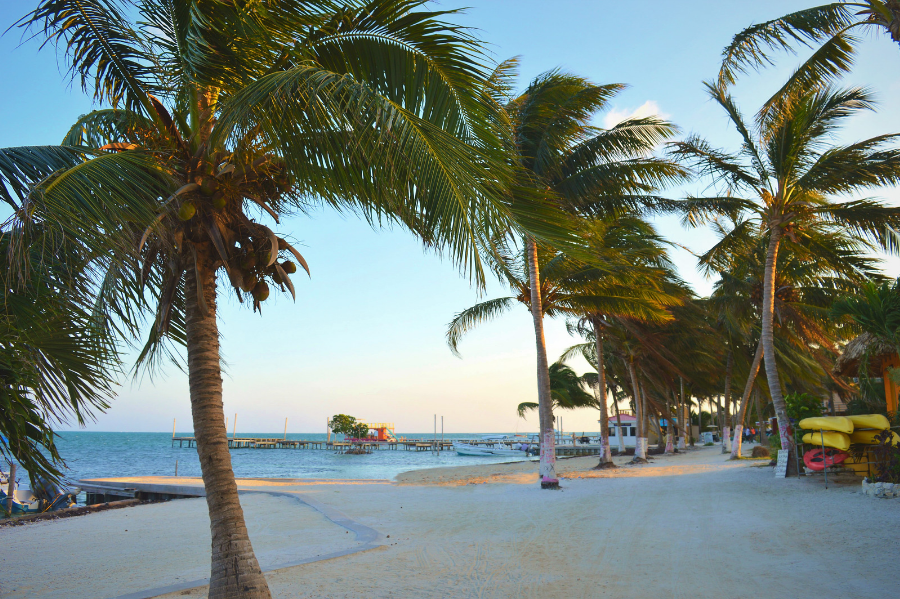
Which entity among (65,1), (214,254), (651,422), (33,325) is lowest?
(651,422)

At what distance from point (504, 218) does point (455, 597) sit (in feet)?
10.2

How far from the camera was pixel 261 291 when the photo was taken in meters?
4.21

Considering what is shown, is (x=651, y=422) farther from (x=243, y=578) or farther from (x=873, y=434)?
→ (x=243, y=578)

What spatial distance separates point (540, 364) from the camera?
12891mm

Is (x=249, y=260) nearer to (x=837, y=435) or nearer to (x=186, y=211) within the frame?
(x=186, y=211)

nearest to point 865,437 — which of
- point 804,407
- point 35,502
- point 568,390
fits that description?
point 804,407

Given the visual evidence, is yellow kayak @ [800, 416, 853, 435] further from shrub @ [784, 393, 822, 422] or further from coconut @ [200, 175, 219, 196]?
coconut @ [200, 175, 219, 196]

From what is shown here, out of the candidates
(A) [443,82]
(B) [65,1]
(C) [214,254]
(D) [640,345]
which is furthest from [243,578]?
(D) [640,345]

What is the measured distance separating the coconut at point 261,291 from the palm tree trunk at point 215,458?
32 cm

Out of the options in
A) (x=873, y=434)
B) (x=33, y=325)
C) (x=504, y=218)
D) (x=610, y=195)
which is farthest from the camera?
(x=610, y=195)

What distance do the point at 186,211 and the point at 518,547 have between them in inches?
201

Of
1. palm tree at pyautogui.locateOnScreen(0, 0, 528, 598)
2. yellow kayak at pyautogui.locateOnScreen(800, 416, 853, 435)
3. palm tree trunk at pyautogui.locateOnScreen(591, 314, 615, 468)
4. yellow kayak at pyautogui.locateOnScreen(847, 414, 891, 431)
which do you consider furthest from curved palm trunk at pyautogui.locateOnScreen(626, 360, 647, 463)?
palm tree at pyautogui.locateOnScreen(0, 0, 528, 598)

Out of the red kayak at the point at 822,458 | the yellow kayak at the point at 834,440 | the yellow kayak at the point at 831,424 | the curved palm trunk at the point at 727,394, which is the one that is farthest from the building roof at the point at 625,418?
the yellow kayak at the point at 831,424

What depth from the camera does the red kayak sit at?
9859 mm
